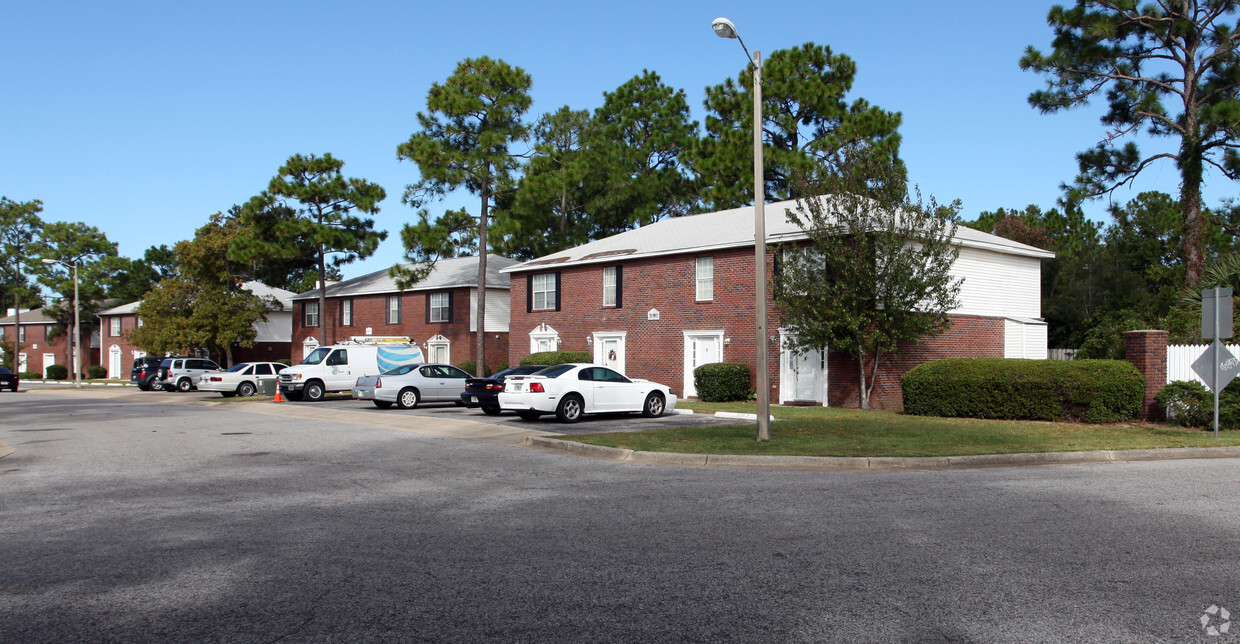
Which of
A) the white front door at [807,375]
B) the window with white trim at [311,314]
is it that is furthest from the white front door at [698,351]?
the window with white trim at [311,314]

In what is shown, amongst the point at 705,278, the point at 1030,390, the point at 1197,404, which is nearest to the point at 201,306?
the point at 705,278

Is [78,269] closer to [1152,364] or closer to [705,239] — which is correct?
[705,239]

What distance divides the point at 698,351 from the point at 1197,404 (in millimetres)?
14682

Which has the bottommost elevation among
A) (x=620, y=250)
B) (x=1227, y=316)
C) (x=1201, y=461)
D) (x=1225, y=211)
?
(x=1201, y=461)

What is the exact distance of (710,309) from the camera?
96.9ft

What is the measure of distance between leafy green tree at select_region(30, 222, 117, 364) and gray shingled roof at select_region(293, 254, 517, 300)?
1072 inches

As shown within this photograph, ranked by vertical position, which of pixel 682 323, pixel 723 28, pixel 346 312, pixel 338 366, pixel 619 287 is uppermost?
pixel 723 28

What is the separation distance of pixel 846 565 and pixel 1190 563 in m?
2.57

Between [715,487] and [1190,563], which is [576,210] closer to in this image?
[715,487]

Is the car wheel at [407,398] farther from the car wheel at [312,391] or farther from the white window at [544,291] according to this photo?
the white window at [544,291]

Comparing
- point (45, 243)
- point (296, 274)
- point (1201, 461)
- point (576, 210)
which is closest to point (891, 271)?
point (1201, 461)

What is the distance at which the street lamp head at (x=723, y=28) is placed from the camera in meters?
14.1

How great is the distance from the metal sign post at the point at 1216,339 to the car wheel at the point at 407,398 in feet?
64.0

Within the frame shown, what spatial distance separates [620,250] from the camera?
110ft
